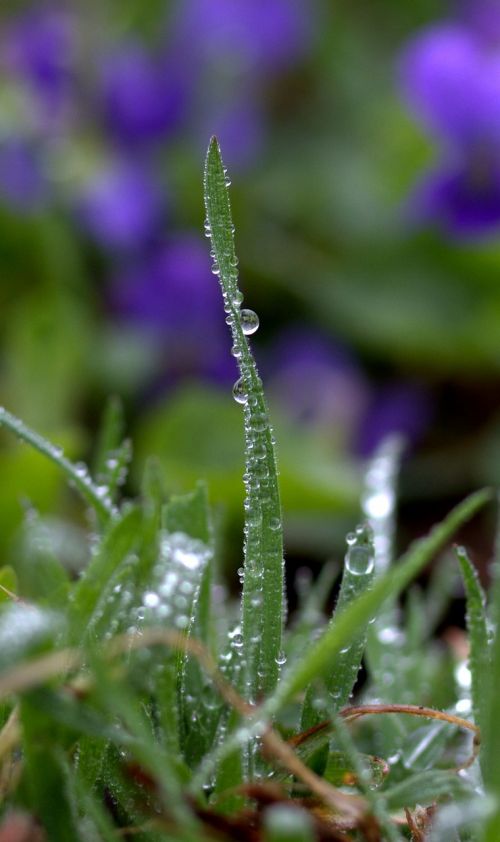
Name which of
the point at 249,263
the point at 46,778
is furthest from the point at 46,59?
the point at 46,778

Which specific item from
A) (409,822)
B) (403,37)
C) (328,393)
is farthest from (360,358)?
(409,822)

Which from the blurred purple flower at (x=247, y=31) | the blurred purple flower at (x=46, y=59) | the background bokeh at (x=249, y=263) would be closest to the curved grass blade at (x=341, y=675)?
the background bokeh at (x=249, y=263)

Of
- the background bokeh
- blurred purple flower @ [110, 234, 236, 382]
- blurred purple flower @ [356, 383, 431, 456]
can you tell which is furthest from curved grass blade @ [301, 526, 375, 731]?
blurred purple flower @ [110, 234, 236, 382]

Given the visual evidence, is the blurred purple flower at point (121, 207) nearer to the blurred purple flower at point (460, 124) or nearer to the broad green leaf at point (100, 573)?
the blurred purple flower at point (460, 124)

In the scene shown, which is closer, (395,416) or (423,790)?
(423,790)

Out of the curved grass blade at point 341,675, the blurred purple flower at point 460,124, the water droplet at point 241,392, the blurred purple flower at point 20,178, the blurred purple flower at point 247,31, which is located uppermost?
the blurred purple flower at point 247,31

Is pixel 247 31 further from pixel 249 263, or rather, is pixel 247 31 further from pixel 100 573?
pixel 100 573

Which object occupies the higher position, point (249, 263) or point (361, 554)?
point (249, 263)

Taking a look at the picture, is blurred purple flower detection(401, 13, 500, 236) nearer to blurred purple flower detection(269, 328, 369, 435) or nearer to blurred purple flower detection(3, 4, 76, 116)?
blurred purple flower detection(269, 328, 369, 435)
